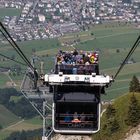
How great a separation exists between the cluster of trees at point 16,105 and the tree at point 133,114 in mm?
97131

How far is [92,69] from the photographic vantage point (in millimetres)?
28609

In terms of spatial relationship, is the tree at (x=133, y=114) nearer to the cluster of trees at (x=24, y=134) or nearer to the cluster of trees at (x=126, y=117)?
the cluster of trees at (x=126, y=117)

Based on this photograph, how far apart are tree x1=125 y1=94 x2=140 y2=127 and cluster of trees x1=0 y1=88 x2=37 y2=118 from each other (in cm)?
9713

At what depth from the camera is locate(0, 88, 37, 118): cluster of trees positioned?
6370 inches

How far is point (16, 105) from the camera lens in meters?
170

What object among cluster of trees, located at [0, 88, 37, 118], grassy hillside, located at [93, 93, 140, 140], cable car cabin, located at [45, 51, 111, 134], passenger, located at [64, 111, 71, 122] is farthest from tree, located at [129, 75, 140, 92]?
cluster of trees, located at [0, 88, 37, 118]

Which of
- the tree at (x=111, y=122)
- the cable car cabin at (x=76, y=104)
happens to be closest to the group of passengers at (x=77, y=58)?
the cable car cabin at (x=76, y=104)

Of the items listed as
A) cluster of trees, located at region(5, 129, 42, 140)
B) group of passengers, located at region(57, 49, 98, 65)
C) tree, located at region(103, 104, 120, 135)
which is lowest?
cluster of trees, located at region(5, 129, 42, 140)

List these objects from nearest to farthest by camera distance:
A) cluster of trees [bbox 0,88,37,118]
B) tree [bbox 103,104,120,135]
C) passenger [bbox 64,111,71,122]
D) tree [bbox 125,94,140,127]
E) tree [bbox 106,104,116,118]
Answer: passenger [bbox 64,111,71,122], tree [bbox 125,94,140,127], tree [bbox 103,104,120,135], tree [bbox 106,104,116,118], cluster of trees [bbox 0,88,37,118]

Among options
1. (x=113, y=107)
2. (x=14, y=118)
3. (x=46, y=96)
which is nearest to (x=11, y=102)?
(x=14, y=118)

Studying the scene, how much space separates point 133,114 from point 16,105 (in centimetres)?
10977

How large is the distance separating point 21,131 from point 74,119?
380 ft

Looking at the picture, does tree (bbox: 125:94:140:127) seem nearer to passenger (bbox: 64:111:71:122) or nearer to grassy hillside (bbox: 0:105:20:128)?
passenger (bbox: 64:111:71:122)

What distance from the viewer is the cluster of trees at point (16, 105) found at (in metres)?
162
